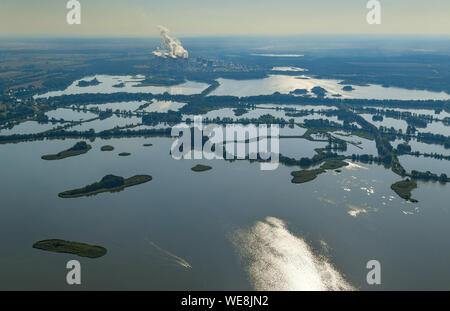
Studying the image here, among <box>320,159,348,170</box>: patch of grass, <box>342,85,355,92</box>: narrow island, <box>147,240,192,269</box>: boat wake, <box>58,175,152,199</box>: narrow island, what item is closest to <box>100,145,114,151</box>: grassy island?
<box>58,175,152,199</box>: narrow island

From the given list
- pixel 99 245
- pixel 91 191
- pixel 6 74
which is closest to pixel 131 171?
pixel 91 191

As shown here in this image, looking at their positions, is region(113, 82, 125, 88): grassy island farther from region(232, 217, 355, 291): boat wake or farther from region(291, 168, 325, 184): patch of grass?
region(232, 217, 355, 291): boat wake

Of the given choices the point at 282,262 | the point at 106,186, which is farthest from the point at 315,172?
the point at 106,186

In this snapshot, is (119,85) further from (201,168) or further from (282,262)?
→ (282,262)

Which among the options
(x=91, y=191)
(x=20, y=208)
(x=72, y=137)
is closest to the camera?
(x=20, y=208)

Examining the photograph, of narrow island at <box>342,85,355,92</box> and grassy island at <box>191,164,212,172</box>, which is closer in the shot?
grassy island at <box>191,164,212,172</box>
